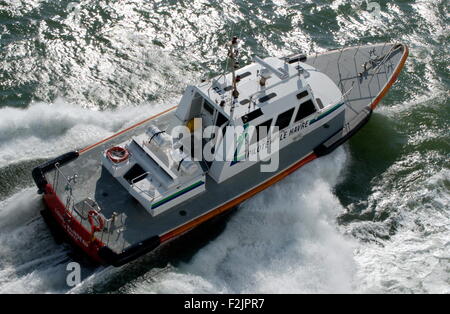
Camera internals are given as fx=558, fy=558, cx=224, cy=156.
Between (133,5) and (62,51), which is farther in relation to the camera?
(133,5)

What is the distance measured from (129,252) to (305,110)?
5.19 metres

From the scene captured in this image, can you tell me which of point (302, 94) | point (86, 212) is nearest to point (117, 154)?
point (86, 212)

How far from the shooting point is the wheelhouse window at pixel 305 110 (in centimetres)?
1272

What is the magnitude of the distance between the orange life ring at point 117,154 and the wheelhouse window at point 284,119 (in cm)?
336

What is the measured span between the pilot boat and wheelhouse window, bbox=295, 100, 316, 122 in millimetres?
24

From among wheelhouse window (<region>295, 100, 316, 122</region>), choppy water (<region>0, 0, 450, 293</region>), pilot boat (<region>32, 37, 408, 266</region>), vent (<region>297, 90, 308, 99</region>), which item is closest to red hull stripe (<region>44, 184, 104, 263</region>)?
pilot boat (<region>32, 37, 408, 266</region>)

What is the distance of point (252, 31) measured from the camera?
18.0 metres

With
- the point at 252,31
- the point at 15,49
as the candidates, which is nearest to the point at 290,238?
the point at 252,31

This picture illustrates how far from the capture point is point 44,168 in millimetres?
11641

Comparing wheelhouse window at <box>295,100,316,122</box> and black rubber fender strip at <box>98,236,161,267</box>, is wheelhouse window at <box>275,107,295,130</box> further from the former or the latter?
black rubber fender strip at <box>98,236,161,267</box>

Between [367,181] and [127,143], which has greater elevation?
[127,143]

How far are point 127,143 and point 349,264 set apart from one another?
5.36 metres

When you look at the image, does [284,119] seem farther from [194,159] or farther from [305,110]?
[194,159]
